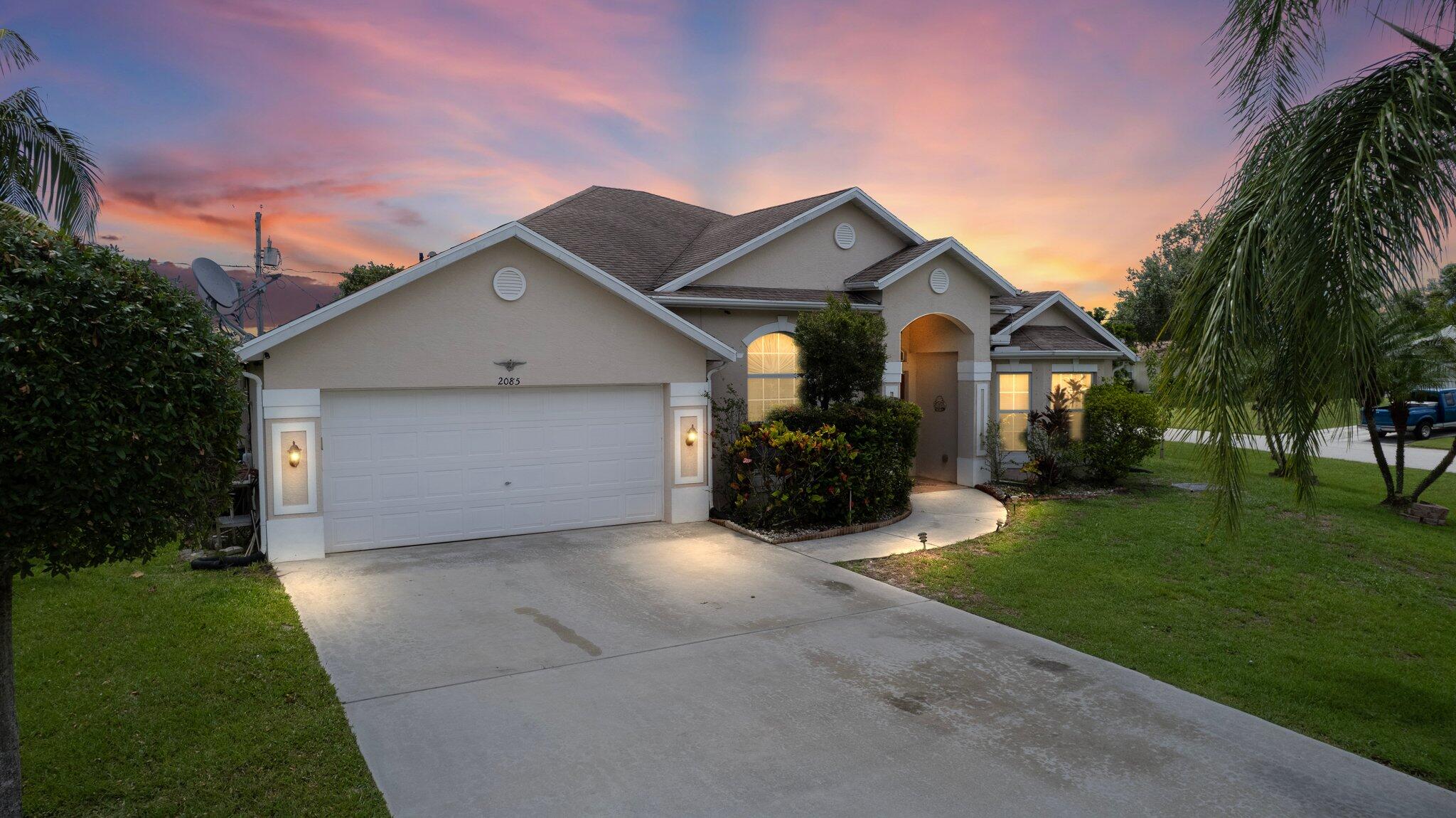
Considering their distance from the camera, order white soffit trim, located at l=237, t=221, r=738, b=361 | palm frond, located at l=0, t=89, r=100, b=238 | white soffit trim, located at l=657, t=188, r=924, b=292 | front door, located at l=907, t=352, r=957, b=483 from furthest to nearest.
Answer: front door, located at l=907, t=352, r=957, b=483 < white soffit trim, located at l=657, t=188, r=924, b=292 < palm frond, located at l=0, t=89, r=100, b=238 < white soffit trim, located at l=237, t=221, r=738, b=361

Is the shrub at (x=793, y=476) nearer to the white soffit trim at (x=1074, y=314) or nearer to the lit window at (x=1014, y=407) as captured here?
the lit window at (x=1014, y=407)

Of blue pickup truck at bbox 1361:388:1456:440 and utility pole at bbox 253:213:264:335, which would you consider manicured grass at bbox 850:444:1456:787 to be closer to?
blue pickup truck at bbox 1361:388:1456:440

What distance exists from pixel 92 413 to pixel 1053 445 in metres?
15.9

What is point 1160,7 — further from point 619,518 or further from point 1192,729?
point 619,518

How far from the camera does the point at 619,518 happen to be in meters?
12.7

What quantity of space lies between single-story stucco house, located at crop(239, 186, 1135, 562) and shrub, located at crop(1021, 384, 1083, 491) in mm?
601

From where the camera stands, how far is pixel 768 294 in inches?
A: 573

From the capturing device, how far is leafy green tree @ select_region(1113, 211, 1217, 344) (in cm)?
4068

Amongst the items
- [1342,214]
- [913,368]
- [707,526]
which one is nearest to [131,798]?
[1342,214]

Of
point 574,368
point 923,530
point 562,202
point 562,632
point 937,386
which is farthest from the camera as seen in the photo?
point 562,202

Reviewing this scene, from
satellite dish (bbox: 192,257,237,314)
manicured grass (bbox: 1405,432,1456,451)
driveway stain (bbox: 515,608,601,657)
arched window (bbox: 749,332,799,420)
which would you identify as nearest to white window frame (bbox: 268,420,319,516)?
driveway stain (bbox: 515,608,601,657)

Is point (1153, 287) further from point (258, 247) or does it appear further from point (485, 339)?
point (258, 247)

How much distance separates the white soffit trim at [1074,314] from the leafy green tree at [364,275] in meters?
22.8

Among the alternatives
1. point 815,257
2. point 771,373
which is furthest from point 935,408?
point 771,373
